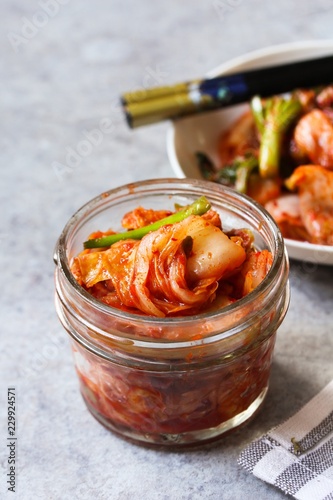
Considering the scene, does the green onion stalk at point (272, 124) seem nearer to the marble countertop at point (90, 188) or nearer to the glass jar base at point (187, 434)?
the marble countertop at point (90, 188)

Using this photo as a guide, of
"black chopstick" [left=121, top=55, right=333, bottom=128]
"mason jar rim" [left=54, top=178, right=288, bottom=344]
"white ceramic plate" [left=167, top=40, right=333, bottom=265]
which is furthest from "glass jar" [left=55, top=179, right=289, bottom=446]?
"black chopstick" [left=121, top=55, right=333, bottom=128]

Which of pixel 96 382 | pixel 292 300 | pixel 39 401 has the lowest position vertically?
pixel 292 300

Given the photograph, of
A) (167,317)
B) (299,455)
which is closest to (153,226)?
(167,317)

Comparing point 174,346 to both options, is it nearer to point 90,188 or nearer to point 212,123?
point 90,188

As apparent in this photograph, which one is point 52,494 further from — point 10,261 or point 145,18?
point 145,18

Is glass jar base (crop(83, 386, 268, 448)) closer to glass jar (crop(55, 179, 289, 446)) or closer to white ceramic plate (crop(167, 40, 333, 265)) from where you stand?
glass jar (crop(55, 179, 289, 446))

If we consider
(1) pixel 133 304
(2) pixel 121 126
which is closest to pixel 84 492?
(1) pixel 133 304

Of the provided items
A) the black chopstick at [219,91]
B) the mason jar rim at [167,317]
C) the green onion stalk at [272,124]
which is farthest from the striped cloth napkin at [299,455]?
the black chopstick at [219,91]
